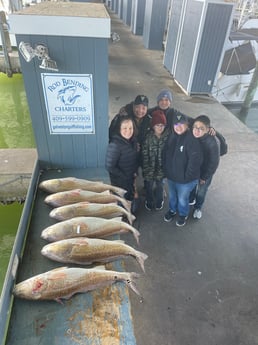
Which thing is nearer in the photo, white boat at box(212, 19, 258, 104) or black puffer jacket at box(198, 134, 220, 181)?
black puffer jacket at box(198, 134, 220, 181)

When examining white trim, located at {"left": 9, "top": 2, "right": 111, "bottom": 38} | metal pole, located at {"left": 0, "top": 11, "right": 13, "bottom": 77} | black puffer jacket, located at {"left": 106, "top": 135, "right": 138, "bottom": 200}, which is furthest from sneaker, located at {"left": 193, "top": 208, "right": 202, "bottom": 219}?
metal pole, located at {"left": 0, "top": 11, "right": 13, "bottom": 77}

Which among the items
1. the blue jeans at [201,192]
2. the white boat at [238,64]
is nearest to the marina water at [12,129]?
the white boat at [238,64]

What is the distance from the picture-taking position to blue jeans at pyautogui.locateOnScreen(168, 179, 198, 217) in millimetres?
3514

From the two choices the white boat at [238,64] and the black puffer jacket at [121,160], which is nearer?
the black puffer jacket at [121,160]

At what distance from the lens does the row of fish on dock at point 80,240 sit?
1884 millimetres

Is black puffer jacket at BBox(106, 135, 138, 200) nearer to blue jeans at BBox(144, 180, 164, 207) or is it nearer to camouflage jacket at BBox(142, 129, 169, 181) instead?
camouflage jacket at BBox(142, 129, 169, 181)

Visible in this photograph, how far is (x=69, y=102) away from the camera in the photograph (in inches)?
108

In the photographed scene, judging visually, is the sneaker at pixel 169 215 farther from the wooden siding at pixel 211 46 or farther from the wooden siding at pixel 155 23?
the wooden siding at pixel 155 23

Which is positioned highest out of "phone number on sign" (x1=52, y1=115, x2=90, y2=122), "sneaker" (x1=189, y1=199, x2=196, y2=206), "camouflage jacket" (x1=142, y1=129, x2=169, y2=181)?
"phone number on sign" (x1=52, y1=115, x2=90, y2=122)

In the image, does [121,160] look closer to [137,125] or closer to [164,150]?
[164,150]

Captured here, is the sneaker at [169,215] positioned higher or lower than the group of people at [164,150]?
lower

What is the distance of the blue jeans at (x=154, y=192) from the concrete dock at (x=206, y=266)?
0.54 ft

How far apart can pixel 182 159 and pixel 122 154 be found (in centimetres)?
74

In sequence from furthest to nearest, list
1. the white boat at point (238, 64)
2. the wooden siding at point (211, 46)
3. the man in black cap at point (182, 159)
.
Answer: the white boat at point (238, 64) < the wooden siding at point (211, 46) < the man in black cap at point (182, 159)
